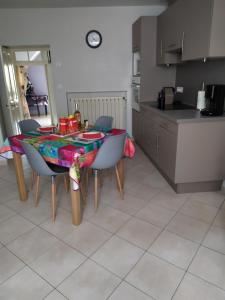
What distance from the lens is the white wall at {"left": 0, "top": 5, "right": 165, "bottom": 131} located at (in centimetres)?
374

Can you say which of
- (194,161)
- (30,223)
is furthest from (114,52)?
(30,223)

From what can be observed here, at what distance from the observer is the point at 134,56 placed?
13.0 ft

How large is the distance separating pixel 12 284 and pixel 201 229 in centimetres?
158

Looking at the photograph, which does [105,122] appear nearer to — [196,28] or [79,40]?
[196,28]

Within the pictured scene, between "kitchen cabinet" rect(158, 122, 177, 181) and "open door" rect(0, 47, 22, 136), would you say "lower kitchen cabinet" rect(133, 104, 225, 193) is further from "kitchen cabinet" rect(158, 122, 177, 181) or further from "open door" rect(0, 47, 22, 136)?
"open door" rect(0, 47, 22, 136)

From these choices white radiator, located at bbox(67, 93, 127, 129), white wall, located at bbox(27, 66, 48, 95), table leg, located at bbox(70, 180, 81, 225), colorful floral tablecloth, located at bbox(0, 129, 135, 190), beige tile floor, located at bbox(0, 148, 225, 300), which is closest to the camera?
beige tile floor, located at bbox(0, 148, 225, 300)

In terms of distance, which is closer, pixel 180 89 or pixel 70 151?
pixel 70 151

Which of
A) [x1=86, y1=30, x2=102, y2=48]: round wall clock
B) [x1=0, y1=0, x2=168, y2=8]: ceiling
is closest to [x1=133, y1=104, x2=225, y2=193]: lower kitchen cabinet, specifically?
[x1=86, y1=30, x2=102, y2=48]: round wall clock

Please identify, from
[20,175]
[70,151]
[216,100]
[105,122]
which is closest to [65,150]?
[70,151]

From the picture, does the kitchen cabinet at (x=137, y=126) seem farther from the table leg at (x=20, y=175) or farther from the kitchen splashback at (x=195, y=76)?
the table leg at (x=20, y=175)

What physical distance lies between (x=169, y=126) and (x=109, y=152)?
90 cm

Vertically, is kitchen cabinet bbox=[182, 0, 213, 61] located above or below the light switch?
above

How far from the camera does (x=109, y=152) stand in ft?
6.72

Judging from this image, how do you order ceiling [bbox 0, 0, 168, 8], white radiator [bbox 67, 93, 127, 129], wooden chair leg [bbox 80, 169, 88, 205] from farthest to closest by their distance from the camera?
white radiator [bbox 67, 93, 127, 129] < ceiling [bbox 0, 0, 168, 8] < wooden chair leg [bbox 80, 169, 88, 205]
